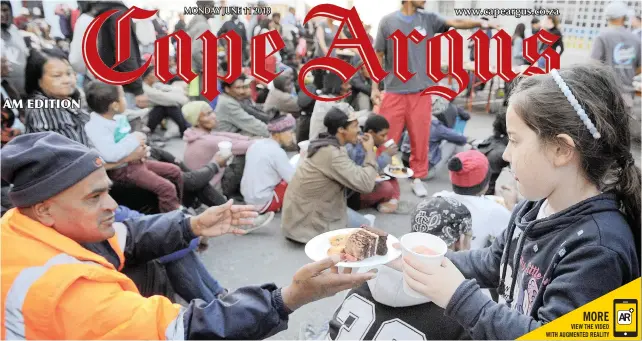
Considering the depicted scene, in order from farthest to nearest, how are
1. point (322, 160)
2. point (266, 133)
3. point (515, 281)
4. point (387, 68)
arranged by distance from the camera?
point (266, 133), point (387, 68), point (322, 160), point (515, 281)

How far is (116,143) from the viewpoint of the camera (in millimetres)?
3123

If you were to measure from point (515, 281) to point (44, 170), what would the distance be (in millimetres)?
1403

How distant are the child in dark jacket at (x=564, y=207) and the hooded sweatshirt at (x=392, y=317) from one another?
0.23 m

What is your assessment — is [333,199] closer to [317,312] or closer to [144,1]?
[317,312]

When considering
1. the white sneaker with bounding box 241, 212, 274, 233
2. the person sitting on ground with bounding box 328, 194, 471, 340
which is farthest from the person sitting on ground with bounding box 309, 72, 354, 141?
the person sitting on ground with bounding box 328, 194, 471, 340

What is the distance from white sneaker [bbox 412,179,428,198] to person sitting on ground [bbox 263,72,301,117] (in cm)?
172

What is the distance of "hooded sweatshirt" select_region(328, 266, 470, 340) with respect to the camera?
146 cm

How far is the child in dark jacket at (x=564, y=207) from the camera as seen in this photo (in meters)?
1.10

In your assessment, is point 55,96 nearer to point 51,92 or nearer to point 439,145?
point 51,92

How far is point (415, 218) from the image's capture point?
2.10m

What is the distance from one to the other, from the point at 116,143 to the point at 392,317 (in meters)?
2.35

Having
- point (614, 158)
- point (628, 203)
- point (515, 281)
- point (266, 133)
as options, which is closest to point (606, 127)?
point (614, 158)

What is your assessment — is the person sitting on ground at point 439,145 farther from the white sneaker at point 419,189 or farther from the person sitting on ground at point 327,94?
the person sitting on ground at point 327,94

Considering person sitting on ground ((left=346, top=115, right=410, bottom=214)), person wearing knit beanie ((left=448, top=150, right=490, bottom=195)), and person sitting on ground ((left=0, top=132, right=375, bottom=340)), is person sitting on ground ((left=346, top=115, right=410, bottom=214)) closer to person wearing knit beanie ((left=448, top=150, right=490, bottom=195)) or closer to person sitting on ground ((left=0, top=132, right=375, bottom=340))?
person wearing knit beanie ((left=448, top=150, right=490, bottom=195))
